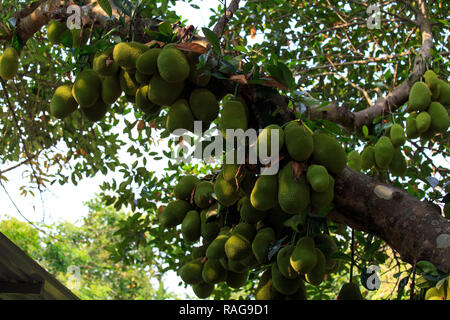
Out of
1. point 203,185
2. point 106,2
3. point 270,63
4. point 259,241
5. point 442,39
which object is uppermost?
point 442,39

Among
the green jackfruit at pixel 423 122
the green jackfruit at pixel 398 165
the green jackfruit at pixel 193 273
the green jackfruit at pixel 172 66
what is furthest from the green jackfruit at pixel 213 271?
the green jackfruit at pixel 423 122

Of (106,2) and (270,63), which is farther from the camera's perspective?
(106,2)

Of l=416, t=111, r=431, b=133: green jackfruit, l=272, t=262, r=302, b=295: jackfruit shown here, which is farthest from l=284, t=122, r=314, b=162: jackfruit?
l=416, t=111, r=431, b=133: green jackfruit

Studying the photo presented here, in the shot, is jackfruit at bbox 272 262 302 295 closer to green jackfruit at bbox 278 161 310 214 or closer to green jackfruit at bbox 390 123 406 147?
green jackfruit at bbox 278 161 310 214

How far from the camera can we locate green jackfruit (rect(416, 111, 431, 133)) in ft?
5.24

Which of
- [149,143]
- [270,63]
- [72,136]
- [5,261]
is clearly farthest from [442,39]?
[5,261]

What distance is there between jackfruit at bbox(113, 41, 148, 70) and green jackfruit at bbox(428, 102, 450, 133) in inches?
43.9

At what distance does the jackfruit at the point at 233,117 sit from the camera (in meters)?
1.03

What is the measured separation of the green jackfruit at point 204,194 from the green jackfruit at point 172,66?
1.30 ft

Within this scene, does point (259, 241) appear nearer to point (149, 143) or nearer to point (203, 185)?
point (203, 185)

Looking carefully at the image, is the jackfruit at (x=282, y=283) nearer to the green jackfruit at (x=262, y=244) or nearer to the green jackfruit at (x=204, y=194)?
the green jackfruit at (x=262, y=244)
